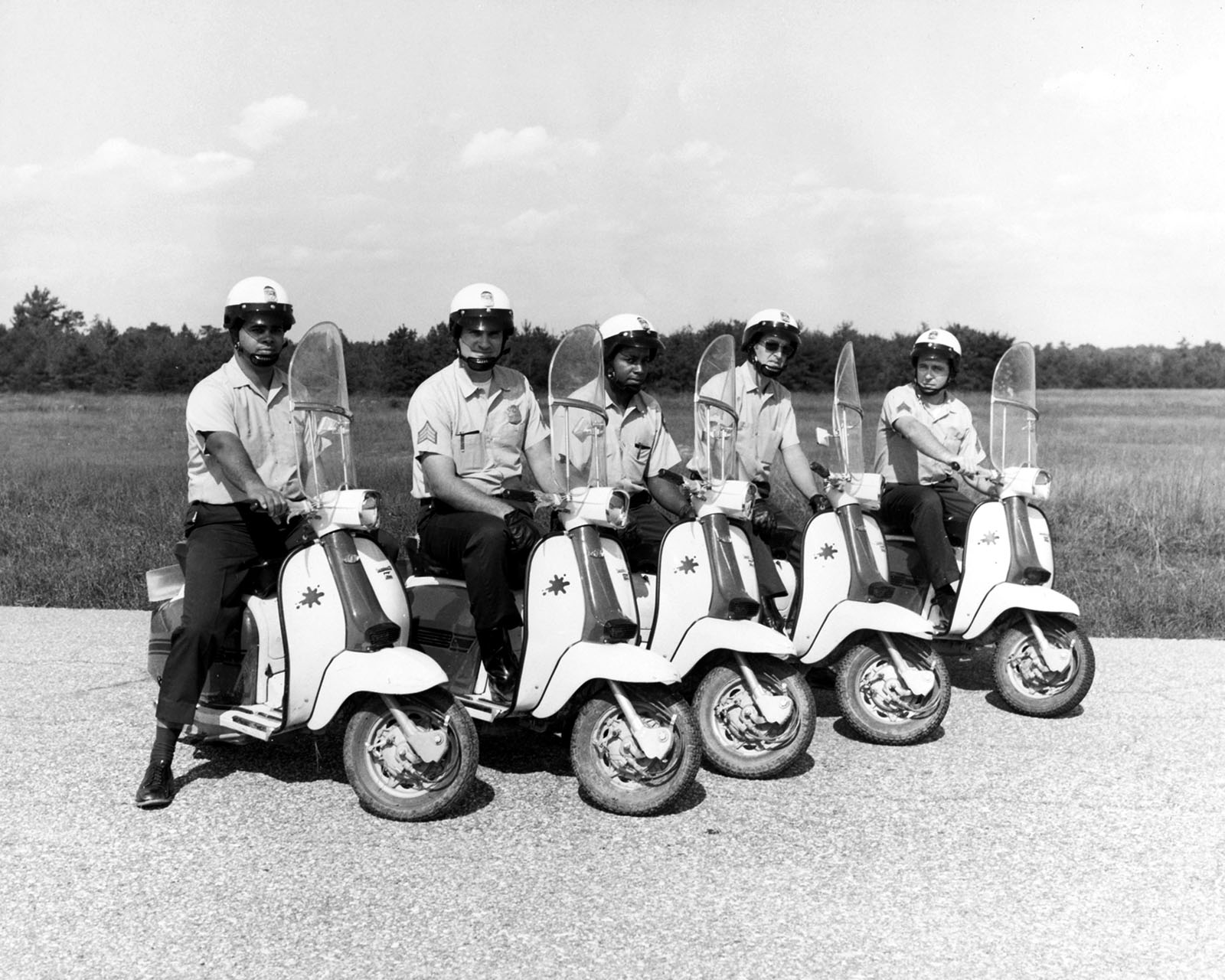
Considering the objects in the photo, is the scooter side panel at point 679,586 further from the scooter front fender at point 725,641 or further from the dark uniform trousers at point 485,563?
the dark uniform trousers at point 485,563

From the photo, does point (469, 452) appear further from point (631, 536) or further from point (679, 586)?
point (679, 586)

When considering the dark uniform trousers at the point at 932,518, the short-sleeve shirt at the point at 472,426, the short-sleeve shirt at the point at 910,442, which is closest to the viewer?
the short-sleeve shirt at the point at 472,426

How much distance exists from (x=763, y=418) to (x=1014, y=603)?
1446 mm

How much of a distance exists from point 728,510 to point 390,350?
9494 millimetres

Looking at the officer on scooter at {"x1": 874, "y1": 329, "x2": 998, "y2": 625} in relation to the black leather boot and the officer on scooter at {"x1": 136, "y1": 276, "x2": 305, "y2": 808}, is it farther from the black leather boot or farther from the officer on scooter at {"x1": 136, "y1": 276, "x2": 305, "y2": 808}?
the officer on scooter at {"x1": 136, "y1": 276, "x2": 305, "y2": 808}

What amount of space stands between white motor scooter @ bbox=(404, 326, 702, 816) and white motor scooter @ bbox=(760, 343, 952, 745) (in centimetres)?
95

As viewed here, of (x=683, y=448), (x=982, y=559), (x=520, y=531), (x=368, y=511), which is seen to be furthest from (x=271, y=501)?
(x=982, y=559)

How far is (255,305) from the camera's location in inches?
179

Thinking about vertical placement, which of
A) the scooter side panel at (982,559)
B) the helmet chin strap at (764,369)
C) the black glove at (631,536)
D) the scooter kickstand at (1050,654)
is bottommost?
the scooter kickstand at (1050,654)

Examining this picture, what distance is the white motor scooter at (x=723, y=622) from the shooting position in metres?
4.46

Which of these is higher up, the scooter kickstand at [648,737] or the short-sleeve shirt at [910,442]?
the short-sleeve shirt at [910,442]

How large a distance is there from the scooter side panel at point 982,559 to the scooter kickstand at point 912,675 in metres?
0.76

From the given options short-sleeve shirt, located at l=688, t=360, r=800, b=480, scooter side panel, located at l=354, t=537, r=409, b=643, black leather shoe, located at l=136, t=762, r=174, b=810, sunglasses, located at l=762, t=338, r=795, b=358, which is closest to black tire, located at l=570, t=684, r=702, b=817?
scooter side panel, located at l=354, t=537, r=409, b=643

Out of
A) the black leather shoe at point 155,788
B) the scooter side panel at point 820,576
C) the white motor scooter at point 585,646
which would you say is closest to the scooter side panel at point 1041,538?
the scooter side panel at point 820,576
